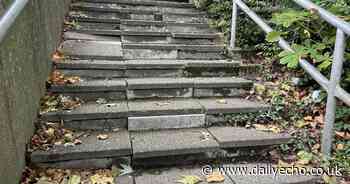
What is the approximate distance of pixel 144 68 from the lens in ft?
11.4

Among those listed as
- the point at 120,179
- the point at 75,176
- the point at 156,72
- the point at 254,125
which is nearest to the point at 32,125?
the point at 75,176

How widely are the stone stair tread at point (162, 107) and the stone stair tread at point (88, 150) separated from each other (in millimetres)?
318

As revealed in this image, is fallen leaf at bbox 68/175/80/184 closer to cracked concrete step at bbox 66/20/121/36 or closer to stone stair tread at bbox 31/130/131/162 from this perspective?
stone stair tread at bbox 31/130/131/162

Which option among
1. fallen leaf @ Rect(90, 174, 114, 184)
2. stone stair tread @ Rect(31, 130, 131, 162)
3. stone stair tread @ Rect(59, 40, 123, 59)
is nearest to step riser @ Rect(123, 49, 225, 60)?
stone stair tread @ Rect(59, 40, 123, 59)

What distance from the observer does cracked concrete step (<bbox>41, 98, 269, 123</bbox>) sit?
272 centimetres

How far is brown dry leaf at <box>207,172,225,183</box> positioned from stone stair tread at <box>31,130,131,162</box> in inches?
23.8

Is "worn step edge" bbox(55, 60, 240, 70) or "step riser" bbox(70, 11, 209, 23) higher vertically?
"step riser" bbox(70, 11, 209, 23)

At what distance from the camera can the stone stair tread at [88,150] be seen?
2.34m

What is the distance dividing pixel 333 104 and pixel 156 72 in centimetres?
171

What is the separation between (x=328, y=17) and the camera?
8.69ft

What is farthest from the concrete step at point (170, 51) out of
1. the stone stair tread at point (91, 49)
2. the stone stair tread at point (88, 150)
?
the stone stair tread at point (88, 150)

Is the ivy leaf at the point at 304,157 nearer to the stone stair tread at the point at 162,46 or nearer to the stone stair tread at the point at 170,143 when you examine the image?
the stone stair tread at the point at 170,143

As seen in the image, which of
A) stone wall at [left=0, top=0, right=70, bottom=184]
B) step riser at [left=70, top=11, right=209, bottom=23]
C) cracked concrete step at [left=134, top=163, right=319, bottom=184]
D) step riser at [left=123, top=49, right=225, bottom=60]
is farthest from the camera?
step riser at [left=70, top=11, right=209, bottom=23]

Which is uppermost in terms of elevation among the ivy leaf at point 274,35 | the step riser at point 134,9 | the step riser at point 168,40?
the step riser at point 134,9
